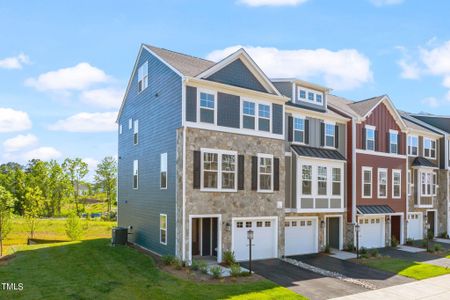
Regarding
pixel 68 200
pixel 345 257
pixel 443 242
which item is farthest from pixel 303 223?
pixel 68 200

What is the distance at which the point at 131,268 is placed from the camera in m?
16.4

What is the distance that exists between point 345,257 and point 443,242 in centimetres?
1212

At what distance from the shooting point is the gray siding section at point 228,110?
59.9ft

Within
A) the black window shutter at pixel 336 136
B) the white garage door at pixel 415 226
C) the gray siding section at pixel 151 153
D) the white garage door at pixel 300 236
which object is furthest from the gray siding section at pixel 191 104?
the white garage door at pixel 415 226

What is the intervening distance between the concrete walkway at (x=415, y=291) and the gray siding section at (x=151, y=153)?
28.6 ft

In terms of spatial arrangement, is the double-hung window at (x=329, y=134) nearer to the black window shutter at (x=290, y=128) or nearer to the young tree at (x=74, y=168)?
the black window shutter at (x=290, y=128)

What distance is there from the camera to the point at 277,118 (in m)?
20.5

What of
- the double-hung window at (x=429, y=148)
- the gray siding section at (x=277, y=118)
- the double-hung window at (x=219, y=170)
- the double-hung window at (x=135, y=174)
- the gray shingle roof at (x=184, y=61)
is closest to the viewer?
the double-hung window at (x=219, y=170)

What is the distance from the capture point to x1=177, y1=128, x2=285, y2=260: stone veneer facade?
1720 centimetres

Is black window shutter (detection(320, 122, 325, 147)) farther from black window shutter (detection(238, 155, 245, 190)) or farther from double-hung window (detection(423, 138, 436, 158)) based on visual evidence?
double-hung window (detection(423, 138, 436, 158))

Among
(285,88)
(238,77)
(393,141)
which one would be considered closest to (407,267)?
(393,141)

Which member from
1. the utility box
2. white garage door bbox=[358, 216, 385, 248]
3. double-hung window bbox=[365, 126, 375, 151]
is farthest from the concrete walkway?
the utility box

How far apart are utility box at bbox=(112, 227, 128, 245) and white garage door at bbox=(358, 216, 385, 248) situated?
48.1ft

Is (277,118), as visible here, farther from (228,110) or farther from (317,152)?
(317,152)
